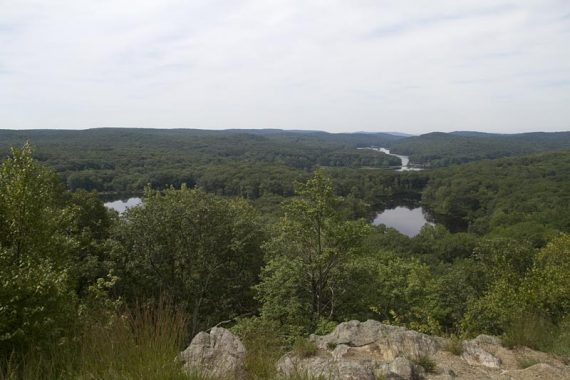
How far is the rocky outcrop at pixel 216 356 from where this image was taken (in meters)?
3.53

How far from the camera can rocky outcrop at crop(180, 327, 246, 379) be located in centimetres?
353

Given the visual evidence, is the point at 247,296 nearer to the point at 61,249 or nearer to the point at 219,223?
the point at 219,223

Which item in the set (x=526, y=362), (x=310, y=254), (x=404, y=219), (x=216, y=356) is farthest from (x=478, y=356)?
(x=404, y=219)

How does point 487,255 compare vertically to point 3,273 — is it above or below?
below

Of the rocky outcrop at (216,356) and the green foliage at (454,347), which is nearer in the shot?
the rocky outcrop at (216,356)

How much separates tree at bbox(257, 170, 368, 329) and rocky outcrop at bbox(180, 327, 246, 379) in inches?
256

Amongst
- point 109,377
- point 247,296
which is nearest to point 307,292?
point 247,296

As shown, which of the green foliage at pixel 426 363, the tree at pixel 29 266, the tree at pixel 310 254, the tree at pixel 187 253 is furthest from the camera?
the tree at pixel 187 253

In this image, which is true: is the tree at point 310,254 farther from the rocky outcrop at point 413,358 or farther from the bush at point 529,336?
the bush at point 529,336

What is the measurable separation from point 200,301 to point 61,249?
830 centimetres

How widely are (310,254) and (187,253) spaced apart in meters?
5.39

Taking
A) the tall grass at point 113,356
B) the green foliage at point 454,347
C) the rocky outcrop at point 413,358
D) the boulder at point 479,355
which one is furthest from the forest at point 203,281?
the green foliage at point 454,347

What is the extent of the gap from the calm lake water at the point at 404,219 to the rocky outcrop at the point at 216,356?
234 ft

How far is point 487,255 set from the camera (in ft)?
75.9
